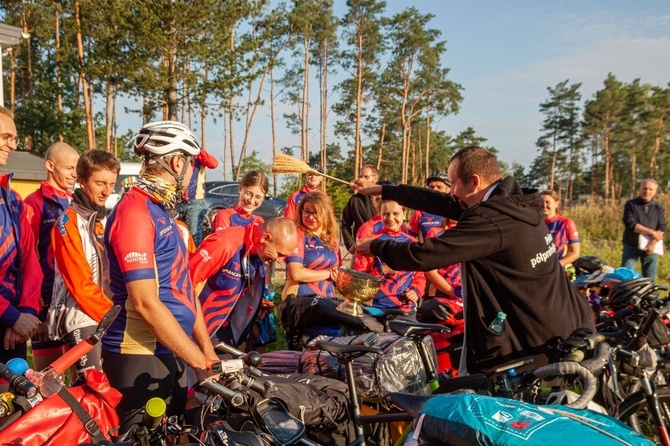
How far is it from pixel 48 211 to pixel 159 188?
6.62ft

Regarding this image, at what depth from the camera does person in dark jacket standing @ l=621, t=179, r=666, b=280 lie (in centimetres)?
898

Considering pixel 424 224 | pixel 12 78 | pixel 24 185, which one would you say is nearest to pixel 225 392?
pixel 424 224

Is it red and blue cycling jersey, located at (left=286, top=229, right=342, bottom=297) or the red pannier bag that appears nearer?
the red pannier bag

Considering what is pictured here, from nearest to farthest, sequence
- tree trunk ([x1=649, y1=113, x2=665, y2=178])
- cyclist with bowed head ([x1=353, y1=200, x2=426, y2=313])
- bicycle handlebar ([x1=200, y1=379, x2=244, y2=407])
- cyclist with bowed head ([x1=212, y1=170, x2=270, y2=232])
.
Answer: bicycle handlebar ([x1=200, y1=379, x2=244, y2=407]) → cyclist with bowed head ([x1=353, y1=200, x2=426, y2=313]) → cyclist with bowed head ([x1=212, y1=170, x2=270, y2=232]) → tree trunk ([x1=649, y1=113, x2=665, y2=178])

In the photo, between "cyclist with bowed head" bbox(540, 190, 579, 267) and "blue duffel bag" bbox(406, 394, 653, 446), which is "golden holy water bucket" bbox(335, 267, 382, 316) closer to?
"blue duffel bag" bbox(406, 394, 653, 446)

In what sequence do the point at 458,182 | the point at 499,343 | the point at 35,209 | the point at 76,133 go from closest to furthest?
1. the point at 499,343
2. the point at 458,182
3. the point at 35,209
4. the point at 76,133

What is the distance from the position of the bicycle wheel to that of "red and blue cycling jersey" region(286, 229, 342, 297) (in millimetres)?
2448

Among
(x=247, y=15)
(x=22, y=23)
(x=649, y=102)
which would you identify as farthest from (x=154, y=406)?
(x=649, y=102)

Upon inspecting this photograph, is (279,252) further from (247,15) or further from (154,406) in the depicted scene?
(247,15)

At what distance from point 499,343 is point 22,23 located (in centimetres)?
3579

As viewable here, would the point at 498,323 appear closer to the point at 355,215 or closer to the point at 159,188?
the point at 159,188

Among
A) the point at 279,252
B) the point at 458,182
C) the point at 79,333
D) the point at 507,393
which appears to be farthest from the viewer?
the point at 279,252

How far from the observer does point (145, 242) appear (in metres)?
2.49

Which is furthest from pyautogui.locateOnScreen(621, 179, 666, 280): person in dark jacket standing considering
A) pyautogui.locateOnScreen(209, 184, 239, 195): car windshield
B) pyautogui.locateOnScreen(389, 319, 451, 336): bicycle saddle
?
pyautogui.locateOnScreen(209, 184, 239, 195): car windshield
